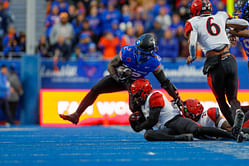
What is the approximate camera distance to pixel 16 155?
4742 mm

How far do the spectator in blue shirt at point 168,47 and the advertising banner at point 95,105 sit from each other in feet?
5.65

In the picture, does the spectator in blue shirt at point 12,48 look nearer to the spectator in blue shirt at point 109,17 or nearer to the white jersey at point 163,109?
the spectator in blue shirt at point 109,17

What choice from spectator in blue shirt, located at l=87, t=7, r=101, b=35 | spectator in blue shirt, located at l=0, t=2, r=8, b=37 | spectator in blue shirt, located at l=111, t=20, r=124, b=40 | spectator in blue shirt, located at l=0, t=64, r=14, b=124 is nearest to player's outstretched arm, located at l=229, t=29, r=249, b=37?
spectator in blue shirt, located at l=111, t=20, r=124, b=40

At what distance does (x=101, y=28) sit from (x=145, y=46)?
8.40 m

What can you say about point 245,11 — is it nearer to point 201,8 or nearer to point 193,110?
point 201,8

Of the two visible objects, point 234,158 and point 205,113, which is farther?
point 205,113

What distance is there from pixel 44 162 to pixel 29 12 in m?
10.2

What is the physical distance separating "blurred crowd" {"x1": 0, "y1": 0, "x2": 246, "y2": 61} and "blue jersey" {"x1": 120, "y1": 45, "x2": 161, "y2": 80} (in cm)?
634

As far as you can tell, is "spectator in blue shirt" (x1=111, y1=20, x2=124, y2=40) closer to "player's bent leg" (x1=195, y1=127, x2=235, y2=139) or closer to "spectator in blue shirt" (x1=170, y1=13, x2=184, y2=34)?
"spectator in blue shirt" (x1=170, y1=13, x2=184, y2=34)

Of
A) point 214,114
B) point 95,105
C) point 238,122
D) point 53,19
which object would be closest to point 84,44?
point 53,19

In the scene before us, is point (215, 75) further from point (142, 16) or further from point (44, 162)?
point (142, 16)

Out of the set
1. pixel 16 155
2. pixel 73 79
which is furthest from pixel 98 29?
pixel 16 155

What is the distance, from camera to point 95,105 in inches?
511

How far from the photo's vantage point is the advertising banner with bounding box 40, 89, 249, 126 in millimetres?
12820
